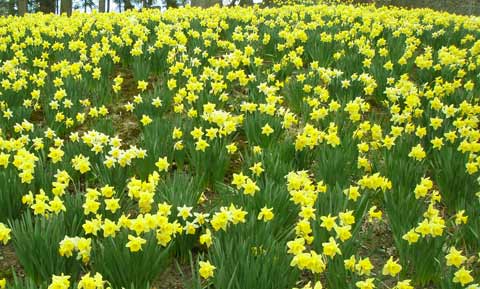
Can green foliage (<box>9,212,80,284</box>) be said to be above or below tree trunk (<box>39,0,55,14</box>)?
below

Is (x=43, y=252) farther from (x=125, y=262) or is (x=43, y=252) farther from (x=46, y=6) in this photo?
(x=46, y=6)

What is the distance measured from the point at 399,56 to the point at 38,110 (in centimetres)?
361

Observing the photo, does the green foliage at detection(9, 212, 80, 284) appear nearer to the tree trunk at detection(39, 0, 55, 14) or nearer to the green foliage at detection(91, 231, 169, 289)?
the green foliage at detection(91, 231, 169, 289)

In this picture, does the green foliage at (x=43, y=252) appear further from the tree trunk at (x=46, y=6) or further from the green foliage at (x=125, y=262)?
the tree trunk at (x=46, y=6)

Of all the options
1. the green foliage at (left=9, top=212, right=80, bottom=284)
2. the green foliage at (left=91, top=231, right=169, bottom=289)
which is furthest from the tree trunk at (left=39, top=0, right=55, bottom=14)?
the green foliage at (left=91, top=231, right=169, bottom=289)

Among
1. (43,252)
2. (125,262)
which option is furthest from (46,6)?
(125,262)

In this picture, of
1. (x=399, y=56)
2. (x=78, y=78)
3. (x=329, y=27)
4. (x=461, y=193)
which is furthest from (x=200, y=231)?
(x=329, y=27)

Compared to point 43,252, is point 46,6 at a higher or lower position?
higher

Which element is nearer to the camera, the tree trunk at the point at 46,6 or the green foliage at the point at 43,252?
the green foliage at the point at 43,252

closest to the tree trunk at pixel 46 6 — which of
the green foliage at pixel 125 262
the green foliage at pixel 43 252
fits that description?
the green foliage at pixel 43 252

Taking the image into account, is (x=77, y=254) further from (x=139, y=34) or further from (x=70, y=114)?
(x=139, y=34)

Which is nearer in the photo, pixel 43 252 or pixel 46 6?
pixel 43 252

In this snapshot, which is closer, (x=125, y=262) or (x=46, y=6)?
(x=125, y=262)

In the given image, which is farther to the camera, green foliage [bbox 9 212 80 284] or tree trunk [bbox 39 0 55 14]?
tree trunk [bbox 39 0 55 14]
